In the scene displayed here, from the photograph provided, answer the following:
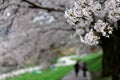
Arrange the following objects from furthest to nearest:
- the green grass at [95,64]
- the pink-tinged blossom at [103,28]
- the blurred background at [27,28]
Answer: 1. the green grass at [95,64]
2. the blurred background at [27,28]
3. the pink-tinged blossom at [103,28]

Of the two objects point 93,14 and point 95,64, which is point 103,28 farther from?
point 95,64

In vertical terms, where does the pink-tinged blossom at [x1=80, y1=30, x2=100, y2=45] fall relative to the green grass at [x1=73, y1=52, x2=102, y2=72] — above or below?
above

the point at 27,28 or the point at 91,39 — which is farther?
the point at 27,28

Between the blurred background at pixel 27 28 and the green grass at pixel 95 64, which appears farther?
the green grass at pixel 95 64

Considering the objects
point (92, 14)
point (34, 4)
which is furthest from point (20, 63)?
point (92, 14)

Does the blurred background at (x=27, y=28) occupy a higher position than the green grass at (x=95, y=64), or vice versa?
the blurred background at (x=27, y=28)

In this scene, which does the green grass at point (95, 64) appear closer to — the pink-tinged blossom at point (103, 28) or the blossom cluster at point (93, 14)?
the blossom cluster at point (93, 14)

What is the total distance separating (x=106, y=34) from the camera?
8.45m

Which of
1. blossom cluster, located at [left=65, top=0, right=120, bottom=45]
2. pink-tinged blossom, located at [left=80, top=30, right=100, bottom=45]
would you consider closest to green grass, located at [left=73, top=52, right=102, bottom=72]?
blossom cluster, located at [left=65, top=0, right=120, bottom=45]

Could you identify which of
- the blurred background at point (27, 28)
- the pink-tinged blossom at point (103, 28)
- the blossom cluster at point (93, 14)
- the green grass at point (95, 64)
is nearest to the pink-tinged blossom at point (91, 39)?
the blossom cluster at point (93, 14)

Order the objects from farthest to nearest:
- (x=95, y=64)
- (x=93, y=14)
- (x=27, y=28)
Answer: (x=95, y=64)
(x=27, y=28)
(x=93, y=14)

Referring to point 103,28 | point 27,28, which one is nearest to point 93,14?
point 103,28

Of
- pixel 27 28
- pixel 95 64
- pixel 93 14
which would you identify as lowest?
pixel 95 64

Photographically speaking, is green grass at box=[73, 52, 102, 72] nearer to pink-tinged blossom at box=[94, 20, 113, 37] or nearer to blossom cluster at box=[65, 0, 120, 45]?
blossom cluster at box=[65, 0, 120, 45]
